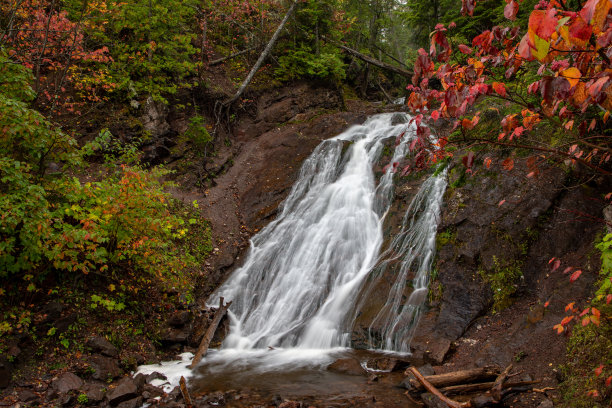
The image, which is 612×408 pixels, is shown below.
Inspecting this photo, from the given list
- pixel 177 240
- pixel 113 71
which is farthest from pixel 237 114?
pixel 177 240

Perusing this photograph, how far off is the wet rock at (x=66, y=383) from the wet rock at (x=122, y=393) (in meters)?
0.46

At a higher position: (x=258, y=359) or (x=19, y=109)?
(x=19, y=109)

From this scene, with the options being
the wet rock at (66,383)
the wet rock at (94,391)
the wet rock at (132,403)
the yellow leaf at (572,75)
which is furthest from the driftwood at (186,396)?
the yellow leaf at (572,75)

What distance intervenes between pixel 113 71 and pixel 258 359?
36.2 feet

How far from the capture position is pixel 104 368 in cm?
565

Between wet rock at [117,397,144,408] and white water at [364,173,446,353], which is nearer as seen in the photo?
wet rock at [117,397,144,408]

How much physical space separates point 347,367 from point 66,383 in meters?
4.18

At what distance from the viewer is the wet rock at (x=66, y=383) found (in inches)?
195

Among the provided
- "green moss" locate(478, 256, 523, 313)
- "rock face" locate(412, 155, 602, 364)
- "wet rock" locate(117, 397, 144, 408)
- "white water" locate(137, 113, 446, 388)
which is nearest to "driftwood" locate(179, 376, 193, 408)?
"wet rock" locate(117, 397, 144, 408)

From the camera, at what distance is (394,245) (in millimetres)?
8422

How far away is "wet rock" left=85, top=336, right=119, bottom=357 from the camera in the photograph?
590cm

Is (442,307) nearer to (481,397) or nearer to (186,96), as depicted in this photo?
(481,397)

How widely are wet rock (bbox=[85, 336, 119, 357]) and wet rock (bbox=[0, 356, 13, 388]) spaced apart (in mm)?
1051

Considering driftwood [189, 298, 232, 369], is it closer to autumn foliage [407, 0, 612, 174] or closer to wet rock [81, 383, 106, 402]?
wet rock [81, 383, 106, 402]
